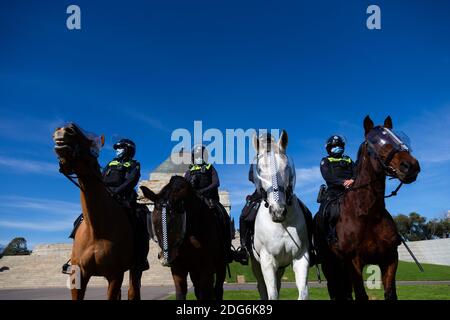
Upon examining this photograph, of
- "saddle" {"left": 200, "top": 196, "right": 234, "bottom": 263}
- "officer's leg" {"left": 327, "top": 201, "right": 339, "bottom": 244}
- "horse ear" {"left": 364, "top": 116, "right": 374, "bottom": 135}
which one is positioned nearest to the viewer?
"horse ear" {"left": 364, "top": 116, "right": 374, "bottom": 135}

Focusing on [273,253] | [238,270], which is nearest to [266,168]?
[273,253]

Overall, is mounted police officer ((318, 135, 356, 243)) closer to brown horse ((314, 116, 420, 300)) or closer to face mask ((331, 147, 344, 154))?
face mask ((331, 147, 344, 154))

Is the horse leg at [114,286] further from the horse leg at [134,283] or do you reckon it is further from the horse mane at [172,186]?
the horse mane at [172,186]

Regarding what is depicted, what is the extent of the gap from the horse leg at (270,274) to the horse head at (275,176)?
0.93 meters

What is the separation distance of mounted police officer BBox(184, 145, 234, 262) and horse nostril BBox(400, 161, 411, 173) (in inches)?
142

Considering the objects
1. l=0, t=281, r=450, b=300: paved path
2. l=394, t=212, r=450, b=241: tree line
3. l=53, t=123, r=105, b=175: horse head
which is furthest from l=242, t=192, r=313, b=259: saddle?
l=394, t=212, r=450, b=241: tree line

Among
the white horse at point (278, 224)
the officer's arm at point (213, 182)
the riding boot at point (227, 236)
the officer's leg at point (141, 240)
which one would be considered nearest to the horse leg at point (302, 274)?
the white horse at point (278, 224)

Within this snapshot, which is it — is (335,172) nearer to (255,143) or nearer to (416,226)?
(255,143)

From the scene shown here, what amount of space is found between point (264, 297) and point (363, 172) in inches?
120

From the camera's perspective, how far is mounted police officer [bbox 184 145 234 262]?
8546 millimetres

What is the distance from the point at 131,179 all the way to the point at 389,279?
16.9ft

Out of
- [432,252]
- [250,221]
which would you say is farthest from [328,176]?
[432,252]
